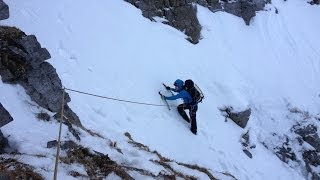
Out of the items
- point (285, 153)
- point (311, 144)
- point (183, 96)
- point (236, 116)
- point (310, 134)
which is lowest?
point (285, 153)

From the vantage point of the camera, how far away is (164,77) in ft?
56.2

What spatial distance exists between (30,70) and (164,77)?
23.2 feet

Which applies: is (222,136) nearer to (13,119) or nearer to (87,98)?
(87,98)

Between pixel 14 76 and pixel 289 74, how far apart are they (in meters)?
16.8

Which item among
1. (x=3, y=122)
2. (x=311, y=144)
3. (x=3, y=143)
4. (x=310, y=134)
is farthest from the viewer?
(x=310, y=134)

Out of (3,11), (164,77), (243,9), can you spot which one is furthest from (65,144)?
(243,9)

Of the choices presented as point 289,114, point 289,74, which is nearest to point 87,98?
point 289,114

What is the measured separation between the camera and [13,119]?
945 centimetres

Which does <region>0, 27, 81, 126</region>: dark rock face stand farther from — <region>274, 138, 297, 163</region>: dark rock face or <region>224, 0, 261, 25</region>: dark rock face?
<region>224, 0, 261, 25</region>: dark rock face

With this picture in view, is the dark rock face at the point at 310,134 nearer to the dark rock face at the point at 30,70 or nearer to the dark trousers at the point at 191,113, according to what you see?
the dark trousers at the point at 191,113

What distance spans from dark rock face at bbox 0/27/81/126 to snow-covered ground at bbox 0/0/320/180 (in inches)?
16.9

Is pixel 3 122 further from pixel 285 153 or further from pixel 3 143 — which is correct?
pixel 285 153

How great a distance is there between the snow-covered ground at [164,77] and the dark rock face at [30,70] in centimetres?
43

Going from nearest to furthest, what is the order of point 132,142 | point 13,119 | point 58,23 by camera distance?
point 13,119 < point 132,142 < point 58,23
